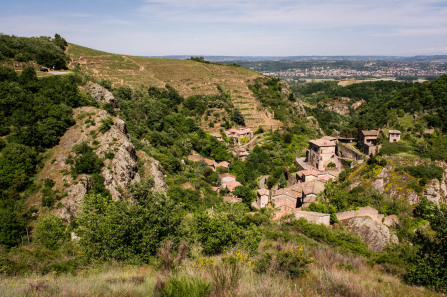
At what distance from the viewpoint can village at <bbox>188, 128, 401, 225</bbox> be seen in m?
26.6

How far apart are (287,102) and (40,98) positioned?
5842cm

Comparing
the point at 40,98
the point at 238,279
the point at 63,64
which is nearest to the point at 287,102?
Answer: the point at 63,64

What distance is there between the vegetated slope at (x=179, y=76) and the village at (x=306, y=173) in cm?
1292

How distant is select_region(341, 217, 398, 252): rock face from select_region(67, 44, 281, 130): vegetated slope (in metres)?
37.6

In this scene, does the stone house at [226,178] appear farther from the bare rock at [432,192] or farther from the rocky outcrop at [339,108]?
the rocky outcrop at [339,108]

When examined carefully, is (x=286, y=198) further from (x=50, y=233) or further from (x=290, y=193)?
(x=50, y=233)

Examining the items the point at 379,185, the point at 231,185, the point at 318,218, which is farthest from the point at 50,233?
the point at 379,185

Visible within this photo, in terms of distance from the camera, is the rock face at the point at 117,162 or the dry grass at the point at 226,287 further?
the rock face at the point at 117,162

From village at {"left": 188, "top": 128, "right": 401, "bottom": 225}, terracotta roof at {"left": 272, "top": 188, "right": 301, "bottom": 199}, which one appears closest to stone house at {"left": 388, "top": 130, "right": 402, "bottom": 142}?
village at {"left": 188, "top": 128, "right": 401, "bottom": 225}

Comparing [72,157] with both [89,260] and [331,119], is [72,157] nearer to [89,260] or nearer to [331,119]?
[89,260]

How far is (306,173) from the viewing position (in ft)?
107

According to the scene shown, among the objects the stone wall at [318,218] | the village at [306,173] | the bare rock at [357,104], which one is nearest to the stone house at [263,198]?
the village at [306,173]

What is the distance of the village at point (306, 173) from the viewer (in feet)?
87.1

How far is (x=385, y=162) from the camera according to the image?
2653cm
